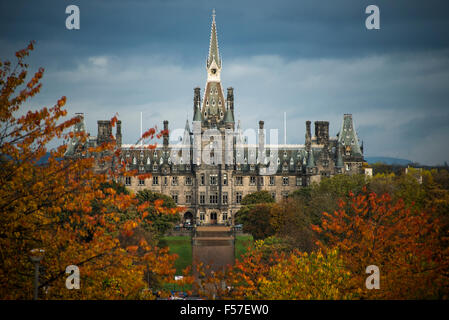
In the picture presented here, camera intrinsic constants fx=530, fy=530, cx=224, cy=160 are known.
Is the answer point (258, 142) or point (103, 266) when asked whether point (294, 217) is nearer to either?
point (258, 142)

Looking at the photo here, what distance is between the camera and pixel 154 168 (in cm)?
10675

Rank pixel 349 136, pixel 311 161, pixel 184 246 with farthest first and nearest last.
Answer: pixel 349 136 < pixel 311 161 < pixel 184 246

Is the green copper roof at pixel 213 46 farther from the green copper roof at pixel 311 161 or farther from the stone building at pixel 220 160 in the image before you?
the green copper roof at pixel 311 161

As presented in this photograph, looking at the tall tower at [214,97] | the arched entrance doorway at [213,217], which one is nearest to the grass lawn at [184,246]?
the arched entrance doorway at [213,217]

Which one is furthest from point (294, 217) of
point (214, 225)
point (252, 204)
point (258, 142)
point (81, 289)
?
point (81, 289)

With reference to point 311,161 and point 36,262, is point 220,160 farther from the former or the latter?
point 36,262

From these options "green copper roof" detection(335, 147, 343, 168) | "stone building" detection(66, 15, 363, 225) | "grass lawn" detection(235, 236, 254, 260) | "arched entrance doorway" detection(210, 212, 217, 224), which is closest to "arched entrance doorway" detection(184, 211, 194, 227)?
"stone building" detection(66, 15, 363, 225)

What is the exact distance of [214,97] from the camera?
10444 centimetres

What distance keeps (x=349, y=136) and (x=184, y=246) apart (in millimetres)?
48633

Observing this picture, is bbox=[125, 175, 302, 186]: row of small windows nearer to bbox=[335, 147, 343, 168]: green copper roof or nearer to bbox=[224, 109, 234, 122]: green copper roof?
bbox=[335, 147, 343, 168]: green copper roof

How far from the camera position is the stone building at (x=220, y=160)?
103m

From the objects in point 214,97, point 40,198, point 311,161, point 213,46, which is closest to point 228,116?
point 214,97
